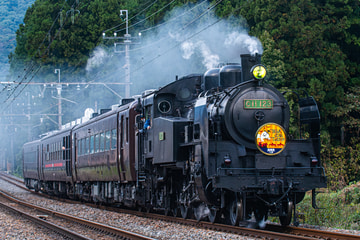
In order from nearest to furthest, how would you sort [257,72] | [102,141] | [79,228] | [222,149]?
[222,149] → [257,72] → [79,228] → [102,141]

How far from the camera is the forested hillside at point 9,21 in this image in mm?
162750

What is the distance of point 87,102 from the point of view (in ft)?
160

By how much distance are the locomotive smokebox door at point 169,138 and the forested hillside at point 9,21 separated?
156490mm

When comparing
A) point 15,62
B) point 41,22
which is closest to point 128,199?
point 41,22

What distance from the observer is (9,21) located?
170000 mm

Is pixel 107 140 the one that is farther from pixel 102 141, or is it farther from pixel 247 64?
pixel 247 64

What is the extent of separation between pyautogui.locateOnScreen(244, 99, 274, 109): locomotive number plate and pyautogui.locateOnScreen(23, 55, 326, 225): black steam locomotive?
20mm

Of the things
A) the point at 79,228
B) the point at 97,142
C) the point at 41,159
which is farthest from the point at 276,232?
the point at 41,159

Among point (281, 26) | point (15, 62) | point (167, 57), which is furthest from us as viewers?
point (15, 62)

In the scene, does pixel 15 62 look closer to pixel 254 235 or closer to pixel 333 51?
pixel 333 51

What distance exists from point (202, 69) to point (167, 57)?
1009 centimetres

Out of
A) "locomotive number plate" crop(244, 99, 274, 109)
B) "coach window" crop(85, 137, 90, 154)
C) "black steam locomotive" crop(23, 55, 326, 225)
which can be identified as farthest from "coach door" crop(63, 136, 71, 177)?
"locomotive number plate" crop(244, 99, 274, 109)

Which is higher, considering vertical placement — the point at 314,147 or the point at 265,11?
the point at 265,11

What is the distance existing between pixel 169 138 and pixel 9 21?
6680 inches
